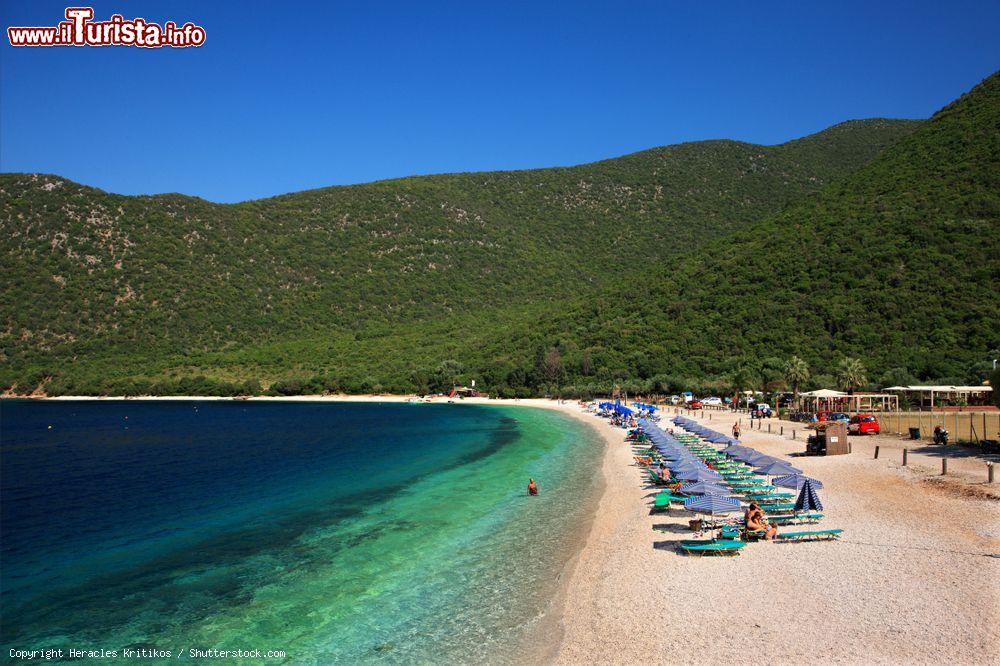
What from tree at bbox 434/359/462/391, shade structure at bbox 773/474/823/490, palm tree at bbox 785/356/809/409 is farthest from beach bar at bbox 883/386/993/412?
tree at bbox 434/359/462/391

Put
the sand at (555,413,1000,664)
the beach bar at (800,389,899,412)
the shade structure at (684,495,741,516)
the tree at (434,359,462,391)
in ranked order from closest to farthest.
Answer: the sand at (555,413,1000,664) < the shade structure at (684,495,741,516) < the beach bar at (800,389,899,412) < the tree at (434,359,462,391)

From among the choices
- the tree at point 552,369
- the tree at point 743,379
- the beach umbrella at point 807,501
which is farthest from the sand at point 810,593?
the tree at point 552,369

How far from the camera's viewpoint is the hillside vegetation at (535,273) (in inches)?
2306

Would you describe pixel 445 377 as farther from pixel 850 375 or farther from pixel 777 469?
pixel 777 469

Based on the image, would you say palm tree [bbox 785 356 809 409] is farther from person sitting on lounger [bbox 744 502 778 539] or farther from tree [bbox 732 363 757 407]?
person sitting on lounger [bbox 744 502 778 539]

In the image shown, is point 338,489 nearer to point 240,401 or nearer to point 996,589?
point 996,589

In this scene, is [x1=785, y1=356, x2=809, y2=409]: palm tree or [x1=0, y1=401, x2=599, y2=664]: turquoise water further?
[x1=785, y1=356, x2=809, y2=409]: palm tree

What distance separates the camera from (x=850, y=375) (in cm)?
4441

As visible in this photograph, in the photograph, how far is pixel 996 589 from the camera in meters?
10.6

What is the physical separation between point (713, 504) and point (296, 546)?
1110cm

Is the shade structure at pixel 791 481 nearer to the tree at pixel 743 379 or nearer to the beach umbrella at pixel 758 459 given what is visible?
the beach umbrella at pixel 758 459

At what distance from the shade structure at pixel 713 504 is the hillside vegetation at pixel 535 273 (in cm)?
4198

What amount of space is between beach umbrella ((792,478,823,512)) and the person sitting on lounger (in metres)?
1.72

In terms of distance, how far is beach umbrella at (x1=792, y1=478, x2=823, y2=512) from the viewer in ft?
52.0
